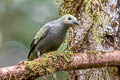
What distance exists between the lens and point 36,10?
9766mm

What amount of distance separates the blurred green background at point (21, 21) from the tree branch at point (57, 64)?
546 cm

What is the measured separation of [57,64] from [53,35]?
105 centimetres

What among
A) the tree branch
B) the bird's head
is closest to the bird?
the bird's head

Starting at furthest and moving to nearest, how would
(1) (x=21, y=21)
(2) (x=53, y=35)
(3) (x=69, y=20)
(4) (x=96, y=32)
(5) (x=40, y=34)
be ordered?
(1) (x=21, y=21) < (5) (x=40, y=34) < (2) (x=53, y=35) < (3) (x=69, y=20) < (4) (x=96, y=32)

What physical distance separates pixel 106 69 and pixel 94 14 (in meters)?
0.70

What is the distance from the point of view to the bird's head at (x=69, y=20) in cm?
446

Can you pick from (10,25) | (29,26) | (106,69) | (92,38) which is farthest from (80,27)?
(10,25)

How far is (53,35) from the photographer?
478 cm

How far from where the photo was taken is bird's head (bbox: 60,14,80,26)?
4457 millimetres

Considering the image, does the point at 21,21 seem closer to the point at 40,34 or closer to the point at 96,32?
the point at 40,34

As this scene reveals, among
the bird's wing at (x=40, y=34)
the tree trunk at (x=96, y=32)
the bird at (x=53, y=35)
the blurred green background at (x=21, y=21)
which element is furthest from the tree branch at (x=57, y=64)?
the blurred green background at (x=21, y=21)

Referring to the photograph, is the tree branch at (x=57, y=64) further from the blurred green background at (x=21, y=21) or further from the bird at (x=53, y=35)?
the blurred green background at (x=21, y=21)

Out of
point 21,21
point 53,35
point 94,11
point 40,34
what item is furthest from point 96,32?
point 21,21

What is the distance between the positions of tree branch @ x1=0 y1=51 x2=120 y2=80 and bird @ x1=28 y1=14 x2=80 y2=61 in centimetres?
77
